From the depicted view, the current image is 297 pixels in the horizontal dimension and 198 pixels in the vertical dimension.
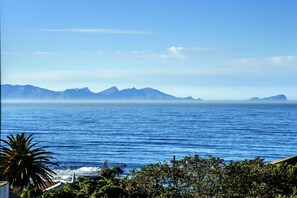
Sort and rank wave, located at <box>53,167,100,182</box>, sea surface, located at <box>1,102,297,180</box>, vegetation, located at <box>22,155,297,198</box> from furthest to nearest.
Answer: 1. sea surface, located at <box>1,102,297,180</box>
2. wave, located at <box>53,167,100,182</box>
3. vegetation, located at <box>22,155,297,198</box>

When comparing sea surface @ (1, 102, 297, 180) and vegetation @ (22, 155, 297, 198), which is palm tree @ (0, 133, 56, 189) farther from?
sea surface @ (1, 102, 297, 180)

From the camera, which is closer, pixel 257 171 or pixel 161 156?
pixel 257 171

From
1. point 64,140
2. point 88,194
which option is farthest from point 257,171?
point 64,140

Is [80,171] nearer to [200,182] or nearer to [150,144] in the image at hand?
[150,144]

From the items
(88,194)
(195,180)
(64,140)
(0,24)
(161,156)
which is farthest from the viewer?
(64,140)

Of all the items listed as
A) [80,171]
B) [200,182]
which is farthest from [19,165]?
[80,171]

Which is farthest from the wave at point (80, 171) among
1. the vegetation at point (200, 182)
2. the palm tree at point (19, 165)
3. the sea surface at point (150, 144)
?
the vegetation at point (200, 182)

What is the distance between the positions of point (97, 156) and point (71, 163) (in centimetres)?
888

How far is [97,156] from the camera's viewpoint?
82500 millimetres

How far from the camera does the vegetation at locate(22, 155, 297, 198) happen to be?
16.4 m

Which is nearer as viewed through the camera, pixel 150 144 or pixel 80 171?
pixel 80 171

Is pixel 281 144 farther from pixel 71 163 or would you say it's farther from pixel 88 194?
pixel 88 194

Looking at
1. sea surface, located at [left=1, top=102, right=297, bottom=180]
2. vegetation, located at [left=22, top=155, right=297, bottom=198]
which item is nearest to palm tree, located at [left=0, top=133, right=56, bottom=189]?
vegetation, located at [left=22, top=155, right=297, bottom=198]

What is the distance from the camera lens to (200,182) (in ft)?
53.9
